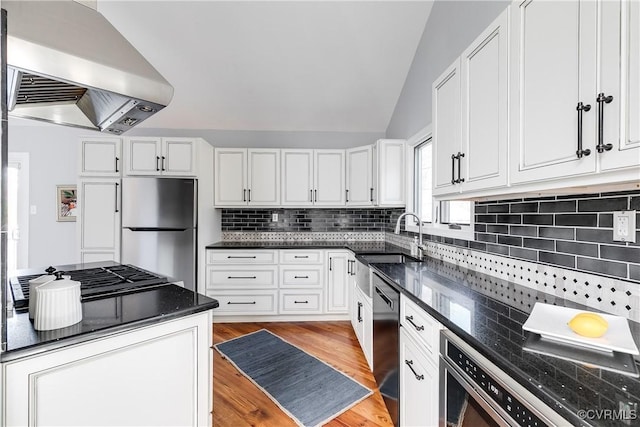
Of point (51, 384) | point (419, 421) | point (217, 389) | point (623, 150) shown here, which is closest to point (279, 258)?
point (217, 389)

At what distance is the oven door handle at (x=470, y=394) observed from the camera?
77cm

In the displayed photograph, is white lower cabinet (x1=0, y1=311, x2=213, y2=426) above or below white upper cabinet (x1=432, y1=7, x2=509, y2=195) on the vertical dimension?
below

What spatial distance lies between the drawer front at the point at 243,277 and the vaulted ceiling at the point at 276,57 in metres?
1.96

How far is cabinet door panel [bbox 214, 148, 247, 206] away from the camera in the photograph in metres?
3.69

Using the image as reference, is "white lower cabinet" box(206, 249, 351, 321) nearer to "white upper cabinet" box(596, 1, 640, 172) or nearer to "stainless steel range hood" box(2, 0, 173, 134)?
"stainless steel range hood" box(2, 0, 173, 134)

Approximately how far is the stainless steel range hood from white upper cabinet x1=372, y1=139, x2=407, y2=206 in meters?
2.42

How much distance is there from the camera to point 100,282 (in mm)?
1426

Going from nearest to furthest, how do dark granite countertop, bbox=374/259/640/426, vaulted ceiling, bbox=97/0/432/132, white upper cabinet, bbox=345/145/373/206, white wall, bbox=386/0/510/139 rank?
dark granite countertop, bbox=374/259/640/426 → white wall, bbox=386/0/510/139 → vaulted ceiling, bbox=97/0/432/132 → white upper cabinet, bbox=345/145/373/206

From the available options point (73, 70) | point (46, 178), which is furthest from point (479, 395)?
point (46, 178)

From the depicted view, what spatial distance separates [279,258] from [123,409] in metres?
2.41

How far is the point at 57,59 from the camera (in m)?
0.97

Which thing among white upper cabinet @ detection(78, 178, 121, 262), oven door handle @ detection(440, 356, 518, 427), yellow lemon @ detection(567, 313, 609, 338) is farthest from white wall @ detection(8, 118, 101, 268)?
yellow lemon @ detection(567, 313, 609, 338)

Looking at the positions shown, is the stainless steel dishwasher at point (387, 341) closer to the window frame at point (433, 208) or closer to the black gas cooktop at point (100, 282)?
the window frame at point (433, 208)

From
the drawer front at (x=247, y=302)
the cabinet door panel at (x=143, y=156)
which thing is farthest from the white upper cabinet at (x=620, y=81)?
the cabinet door panel at (x=143, y=156)
